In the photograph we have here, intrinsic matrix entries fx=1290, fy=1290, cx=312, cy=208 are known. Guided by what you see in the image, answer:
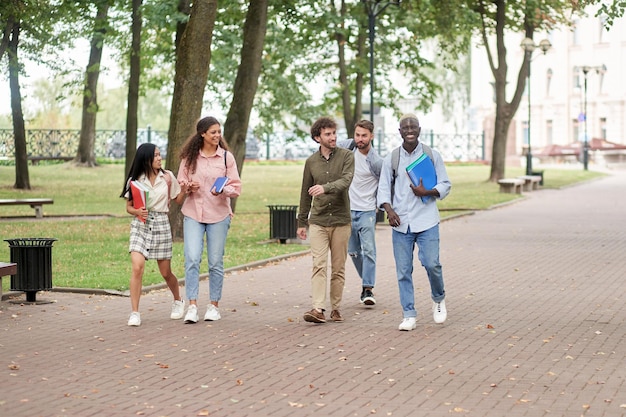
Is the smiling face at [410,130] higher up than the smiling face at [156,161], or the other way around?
the smiling face at [410,130]

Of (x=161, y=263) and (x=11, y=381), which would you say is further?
(x=161, y=263)

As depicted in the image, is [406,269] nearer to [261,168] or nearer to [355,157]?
[355,157]

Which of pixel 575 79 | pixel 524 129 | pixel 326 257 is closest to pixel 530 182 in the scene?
pixel 326 257

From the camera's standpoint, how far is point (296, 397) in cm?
761

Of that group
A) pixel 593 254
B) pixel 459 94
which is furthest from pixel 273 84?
pixel 459 94

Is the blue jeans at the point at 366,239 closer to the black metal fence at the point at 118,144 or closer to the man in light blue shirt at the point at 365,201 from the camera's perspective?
the man in light blue shirt at the point at 365,201

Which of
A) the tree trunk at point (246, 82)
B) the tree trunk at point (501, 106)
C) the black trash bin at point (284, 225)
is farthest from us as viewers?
the tree trunk at point (501, 106)

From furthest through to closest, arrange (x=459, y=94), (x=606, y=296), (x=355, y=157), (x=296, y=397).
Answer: (x=459, y=94), (x=606, y=296), (x=355, y=157), (x=296, y=397)

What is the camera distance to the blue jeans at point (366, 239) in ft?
39.2

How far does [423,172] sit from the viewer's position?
33.8ft

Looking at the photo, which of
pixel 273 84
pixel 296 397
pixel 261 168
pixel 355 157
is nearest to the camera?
pixel 296 397

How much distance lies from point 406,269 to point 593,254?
7838mm

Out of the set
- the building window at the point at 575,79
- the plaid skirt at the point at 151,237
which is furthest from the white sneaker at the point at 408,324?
the building window at the point at 575,79

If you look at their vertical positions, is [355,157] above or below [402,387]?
above
